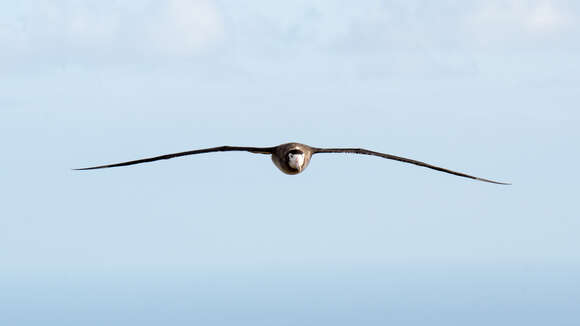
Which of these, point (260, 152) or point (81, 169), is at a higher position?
point (260, 152)

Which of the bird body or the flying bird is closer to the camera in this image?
the flying bird

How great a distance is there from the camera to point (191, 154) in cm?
3117

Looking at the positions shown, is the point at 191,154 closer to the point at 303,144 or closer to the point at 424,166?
the point at 303,144

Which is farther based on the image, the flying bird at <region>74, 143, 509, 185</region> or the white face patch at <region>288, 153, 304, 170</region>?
the white face patch at <region>288, 153, 304, 170</region>

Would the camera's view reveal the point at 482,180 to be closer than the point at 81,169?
No

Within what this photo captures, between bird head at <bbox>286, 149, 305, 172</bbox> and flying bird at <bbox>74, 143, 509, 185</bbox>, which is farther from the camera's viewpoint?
bird head at <bbox>286, 149, 305, 172</bbox>

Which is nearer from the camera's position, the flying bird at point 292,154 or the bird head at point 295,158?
the flying bird at point 292,154

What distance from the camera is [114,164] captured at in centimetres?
3061

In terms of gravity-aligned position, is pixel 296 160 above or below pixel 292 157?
below

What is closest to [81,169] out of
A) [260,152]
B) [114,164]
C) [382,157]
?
[114,164]

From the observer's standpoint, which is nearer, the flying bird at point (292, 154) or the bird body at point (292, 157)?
the flying bird at point (292, 154)

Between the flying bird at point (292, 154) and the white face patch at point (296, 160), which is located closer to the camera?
the flying bird at point (292, 154)

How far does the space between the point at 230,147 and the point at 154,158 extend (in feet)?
8.36

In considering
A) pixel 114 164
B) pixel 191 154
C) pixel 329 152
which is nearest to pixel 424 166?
pixel 329 152
